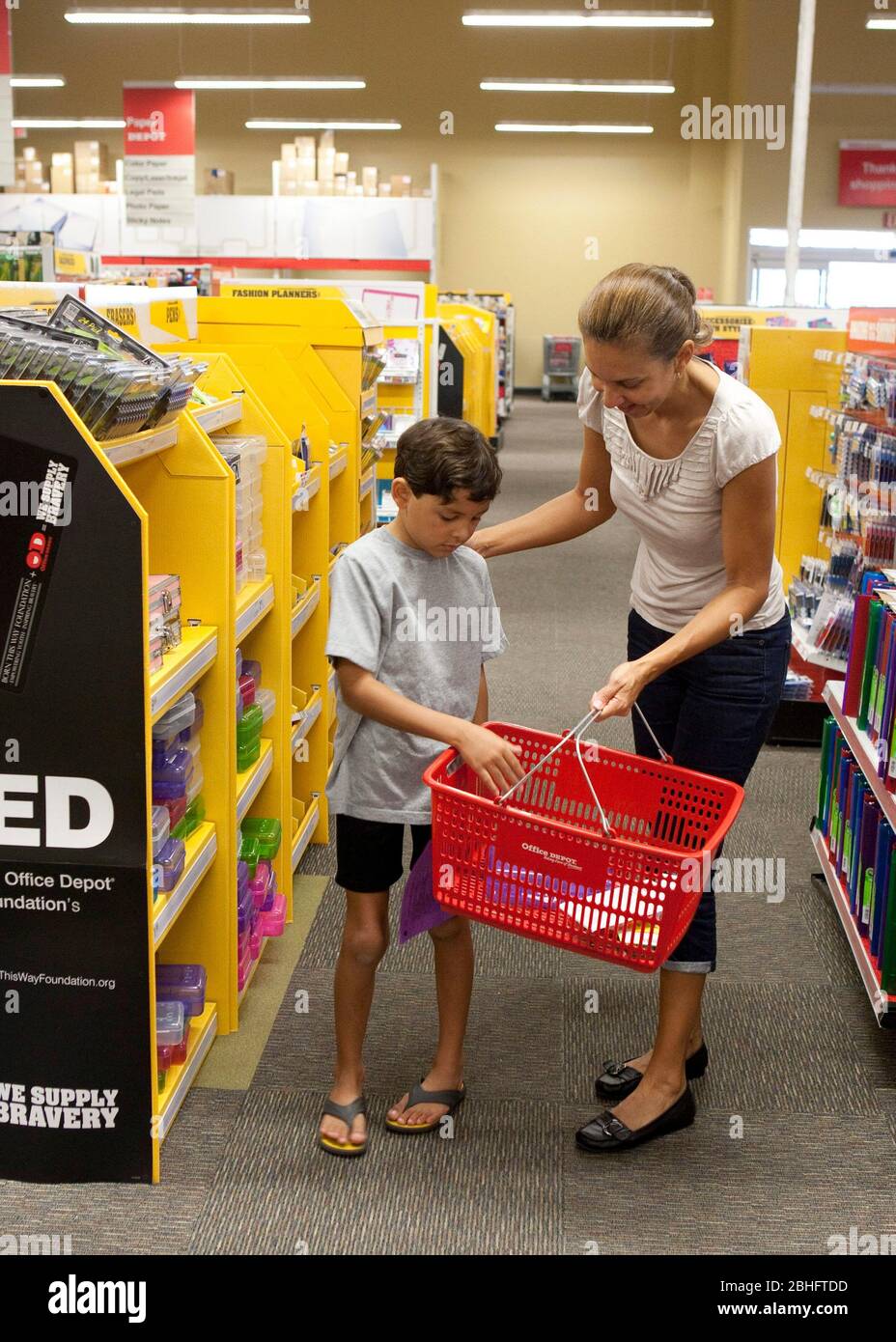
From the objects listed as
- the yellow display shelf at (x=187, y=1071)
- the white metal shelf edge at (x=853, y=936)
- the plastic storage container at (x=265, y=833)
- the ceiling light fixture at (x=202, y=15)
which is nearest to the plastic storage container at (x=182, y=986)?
the yellow display shelf at (x=187, y=1071)

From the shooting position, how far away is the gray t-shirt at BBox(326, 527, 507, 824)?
2.57 metres

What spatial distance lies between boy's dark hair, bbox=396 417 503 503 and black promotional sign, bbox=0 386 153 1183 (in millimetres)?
514

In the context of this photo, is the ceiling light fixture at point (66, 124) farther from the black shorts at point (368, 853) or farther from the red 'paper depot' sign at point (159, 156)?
the black shorts at point (368, 853)

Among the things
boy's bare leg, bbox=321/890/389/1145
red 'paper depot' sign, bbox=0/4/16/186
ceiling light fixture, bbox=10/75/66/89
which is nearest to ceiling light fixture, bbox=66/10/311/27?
ceiling light fixture, bbox=10/75/66/89

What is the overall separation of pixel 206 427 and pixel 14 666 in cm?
102

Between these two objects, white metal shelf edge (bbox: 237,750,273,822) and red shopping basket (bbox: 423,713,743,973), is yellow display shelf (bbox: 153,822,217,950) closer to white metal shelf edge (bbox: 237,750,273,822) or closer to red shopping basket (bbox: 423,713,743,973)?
white metal shelf edge (bbox: 237,750,273,822)

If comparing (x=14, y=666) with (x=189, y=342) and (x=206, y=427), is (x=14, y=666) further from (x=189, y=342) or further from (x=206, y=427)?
(x=189, y=342)

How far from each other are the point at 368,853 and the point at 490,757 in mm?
443

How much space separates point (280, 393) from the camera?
14.3 feet

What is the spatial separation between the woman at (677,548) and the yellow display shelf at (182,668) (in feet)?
2.06

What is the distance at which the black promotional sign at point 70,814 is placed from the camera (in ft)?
7.76

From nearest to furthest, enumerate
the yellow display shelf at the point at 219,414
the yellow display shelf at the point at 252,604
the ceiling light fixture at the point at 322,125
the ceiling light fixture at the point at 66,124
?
the yellow display shelf at the point at 219,414
the yellow display shelf at the point at 252,604
the ceiling light fixture at the point at 322,125
the ceiling light fixture at the point at 66,124

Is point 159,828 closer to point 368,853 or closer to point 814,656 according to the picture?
point 368,853

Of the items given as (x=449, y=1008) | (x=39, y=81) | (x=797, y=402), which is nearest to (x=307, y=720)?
(x=449, y=1008)
